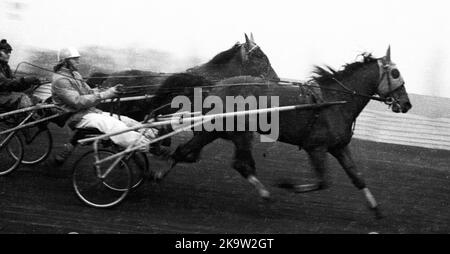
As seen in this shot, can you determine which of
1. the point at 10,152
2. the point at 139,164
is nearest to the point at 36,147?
the point at 10,152

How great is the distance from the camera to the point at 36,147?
8.80 m

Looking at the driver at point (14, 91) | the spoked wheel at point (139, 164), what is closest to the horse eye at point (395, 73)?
the spoked wheel at point (139, 164)

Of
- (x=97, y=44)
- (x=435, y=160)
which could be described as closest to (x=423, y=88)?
(x=435, y=160)

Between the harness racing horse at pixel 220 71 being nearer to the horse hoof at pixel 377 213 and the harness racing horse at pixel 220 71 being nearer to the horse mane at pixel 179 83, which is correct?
the horse mane at pixel 179 83

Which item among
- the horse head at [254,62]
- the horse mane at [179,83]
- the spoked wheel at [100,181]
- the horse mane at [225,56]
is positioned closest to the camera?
the spoked wheel at [100,181]

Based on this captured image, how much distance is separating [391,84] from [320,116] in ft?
2.63

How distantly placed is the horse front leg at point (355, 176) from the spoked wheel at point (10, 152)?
3.38 m

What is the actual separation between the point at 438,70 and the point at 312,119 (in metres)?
6.16

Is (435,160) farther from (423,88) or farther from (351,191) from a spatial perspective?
(351,191)

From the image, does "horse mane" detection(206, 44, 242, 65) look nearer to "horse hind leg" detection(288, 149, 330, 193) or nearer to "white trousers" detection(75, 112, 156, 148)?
"white trousers" detection(75, 112, 156, 148)

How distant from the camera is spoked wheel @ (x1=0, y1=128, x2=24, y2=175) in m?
7.36

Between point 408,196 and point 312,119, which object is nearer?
point 312,119

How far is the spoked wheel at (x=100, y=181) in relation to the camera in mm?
6469

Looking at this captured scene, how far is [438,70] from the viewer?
1203 cm
